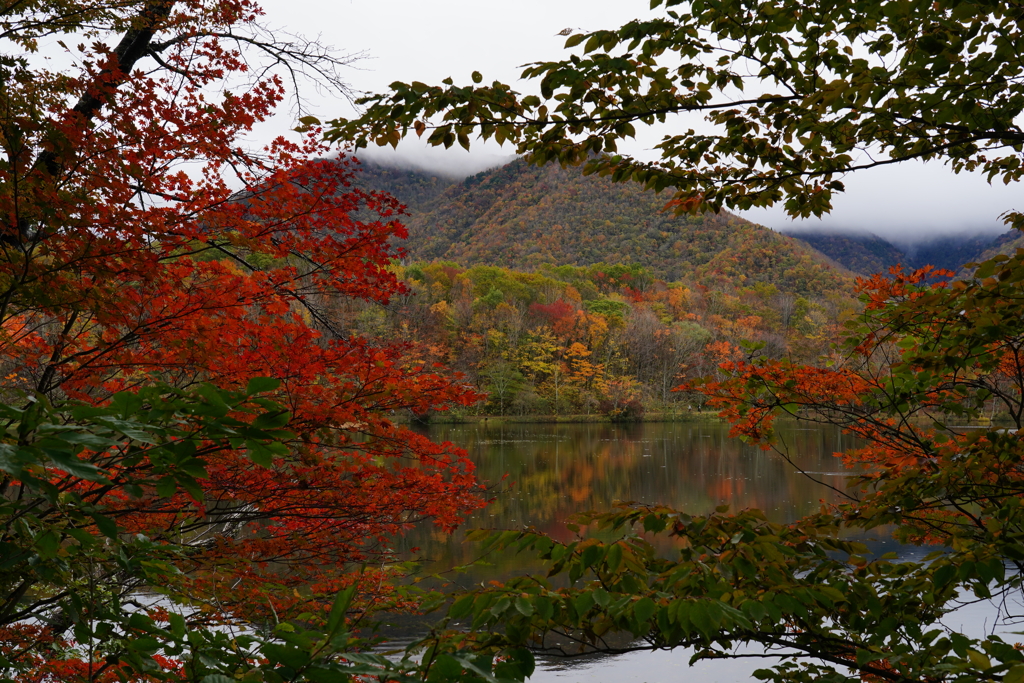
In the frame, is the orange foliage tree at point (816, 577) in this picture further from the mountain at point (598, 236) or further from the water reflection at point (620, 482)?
the mountain at point (598, 236)

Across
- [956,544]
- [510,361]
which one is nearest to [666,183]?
[956,544]

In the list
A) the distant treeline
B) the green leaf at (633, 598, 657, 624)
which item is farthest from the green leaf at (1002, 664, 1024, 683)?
the distant treeline

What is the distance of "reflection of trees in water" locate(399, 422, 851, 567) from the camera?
1380 cm

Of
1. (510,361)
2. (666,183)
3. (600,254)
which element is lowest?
(510,361)

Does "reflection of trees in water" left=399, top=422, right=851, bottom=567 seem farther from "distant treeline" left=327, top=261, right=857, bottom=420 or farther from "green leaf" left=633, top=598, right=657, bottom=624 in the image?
"green leaf" left=633, top=598, right=657, bottom=624

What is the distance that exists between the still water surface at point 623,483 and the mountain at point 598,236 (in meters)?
36.5

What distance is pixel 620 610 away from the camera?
56.8 inches

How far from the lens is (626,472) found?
18453mm

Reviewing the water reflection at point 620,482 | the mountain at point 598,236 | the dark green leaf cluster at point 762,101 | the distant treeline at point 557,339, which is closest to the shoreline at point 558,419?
the distant treeline at point 557,339

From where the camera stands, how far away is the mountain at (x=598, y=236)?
65625mm

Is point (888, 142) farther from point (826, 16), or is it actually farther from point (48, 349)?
point (48, 349)

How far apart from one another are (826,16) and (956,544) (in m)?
1.84

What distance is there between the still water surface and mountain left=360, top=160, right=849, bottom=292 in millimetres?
36536

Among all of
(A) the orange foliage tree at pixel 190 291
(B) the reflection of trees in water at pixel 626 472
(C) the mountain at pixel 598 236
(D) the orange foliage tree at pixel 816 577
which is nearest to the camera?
(D) the orange foliage tree at pixel 816 577
